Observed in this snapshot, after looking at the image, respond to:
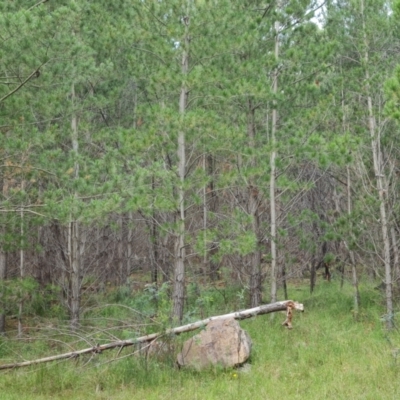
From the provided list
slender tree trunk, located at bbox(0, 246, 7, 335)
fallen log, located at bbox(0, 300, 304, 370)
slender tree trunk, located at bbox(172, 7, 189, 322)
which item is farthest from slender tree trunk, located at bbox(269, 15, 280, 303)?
slender tree trunk, located at bbox(0, 246, 7, 335)

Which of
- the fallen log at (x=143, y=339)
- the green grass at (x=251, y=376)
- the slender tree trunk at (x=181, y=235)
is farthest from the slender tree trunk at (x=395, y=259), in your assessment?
the slender tree trunk at (x=181, y=235)

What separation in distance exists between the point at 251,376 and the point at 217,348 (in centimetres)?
60

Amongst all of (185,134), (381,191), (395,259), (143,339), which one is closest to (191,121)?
(185,134)

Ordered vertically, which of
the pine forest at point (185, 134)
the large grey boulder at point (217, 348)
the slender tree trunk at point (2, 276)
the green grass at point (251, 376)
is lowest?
the green grass at point (251, 376)

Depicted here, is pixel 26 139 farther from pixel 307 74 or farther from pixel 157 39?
pixel 307 74

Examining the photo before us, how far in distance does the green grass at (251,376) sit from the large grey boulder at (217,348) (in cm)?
14

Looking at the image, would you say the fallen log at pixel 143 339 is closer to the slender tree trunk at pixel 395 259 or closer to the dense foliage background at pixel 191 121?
the dense foliage background at pixel 191 121

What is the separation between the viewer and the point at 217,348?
673 cm

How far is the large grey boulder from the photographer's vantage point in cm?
669

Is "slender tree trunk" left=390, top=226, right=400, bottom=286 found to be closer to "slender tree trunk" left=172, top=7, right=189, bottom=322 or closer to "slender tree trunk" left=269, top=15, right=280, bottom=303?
"slender tree trunk" left=269, top=15, right=280, bottom=303

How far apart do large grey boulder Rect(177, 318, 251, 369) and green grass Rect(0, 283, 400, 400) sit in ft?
0.46

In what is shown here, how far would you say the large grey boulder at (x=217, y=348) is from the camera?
6.69 m

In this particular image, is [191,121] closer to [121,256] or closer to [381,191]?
[381,191]

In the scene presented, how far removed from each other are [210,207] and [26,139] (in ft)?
28.5
